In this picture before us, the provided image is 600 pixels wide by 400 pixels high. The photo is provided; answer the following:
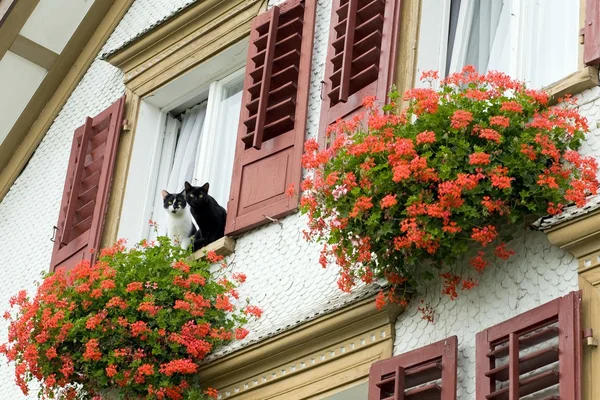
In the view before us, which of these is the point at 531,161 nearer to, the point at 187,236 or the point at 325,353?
the point at 325,353

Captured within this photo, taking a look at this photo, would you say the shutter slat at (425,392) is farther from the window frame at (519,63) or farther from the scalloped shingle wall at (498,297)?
the window frame at (519,63)

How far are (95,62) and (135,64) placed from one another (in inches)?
36.7

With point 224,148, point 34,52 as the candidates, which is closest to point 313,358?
point 224,148

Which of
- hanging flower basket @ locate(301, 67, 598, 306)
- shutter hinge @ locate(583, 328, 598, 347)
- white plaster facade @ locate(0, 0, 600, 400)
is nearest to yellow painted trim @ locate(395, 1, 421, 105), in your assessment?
white plaster facade @ locate(0, 0, 600, 400)

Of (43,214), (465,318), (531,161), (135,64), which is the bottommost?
(465,318)

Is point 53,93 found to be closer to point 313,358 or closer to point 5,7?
point 5,7

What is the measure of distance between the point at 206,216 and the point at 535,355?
354 cm

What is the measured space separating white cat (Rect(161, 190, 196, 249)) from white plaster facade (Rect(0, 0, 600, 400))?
31.1 inches

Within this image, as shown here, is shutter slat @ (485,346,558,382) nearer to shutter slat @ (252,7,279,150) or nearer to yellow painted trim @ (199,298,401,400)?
yellow painted trim @ (199,298,401,400)

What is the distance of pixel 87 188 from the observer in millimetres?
11164

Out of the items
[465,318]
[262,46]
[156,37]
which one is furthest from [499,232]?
[156,37]

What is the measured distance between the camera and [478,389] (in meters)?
6.86

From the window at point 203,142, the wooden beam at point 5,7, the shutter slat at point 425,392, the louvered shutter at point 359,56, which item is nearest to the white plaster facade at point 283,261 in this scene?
the shutter slat at point 425,392

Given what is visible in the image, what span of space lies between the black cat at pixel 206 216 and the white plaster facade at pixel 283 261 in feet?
1.39
